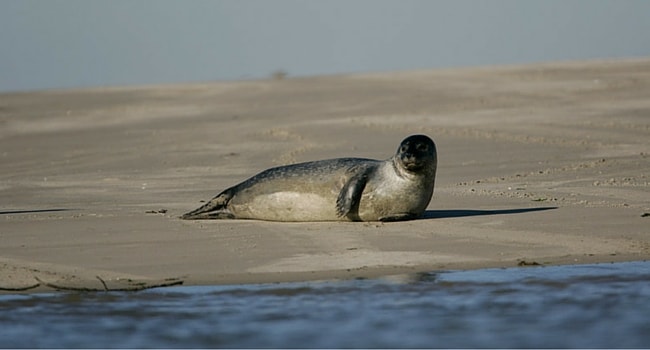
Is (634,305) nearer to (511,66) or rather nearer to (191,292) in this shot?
(191,292)

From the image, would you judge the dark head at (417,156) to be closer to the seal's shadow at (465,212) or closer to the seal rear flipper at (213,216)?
the seal's shadow at (465,212)

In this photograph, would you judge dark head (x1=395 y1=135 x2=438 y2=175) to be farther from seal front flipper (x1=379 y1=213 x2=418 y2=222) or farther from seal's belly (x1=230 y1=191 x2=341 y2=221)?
seal's belly (x1=230 y1=191 x2=341 y2=221)

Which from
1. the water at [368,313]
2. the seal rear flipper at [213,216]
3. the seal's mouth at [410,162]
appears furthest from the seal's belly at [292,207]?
the water at [368,313]

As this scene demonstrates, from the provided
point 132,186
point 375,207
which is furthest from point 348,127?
point 375,207

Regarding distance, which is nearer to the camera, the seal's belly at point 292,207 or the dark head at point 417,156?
the dark head at point 417,156

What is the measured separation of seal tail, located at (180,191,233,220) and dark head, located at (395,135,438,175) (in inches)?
50.7

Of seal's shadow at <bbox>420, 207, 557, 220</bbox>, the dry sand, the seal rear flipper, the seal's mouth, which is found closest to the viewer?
the dry sand

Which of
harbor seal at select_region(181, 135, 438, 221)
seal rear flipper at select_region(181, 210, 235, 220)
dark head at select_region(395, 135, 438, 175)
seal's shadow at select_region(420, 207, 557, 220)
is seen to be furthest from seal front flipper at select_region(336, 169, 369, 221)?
seal rear flipper at select_region(181, 210, 235, 220)

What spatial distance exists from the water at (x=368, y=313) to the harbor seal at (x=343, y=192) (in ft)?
6.30

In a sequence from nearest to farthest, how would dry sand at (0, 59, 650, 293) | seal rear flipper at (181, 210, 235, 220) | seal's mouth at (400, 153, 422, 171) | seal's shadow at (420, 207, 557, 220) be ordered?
dry sand at (0, 59, 650, 293) → seal's mouth at (400, 153, 422, 171) → seal's shadow at (420, 207, 557, 220) → seal rear flipper at (181, 210, 235, 220)

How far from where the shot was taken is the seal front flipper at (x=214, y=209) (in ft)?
31.6

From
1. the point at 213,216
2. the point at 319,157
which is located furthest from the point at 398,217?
the point at 319,157

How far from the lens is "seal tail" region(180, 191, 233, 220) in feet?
31.5

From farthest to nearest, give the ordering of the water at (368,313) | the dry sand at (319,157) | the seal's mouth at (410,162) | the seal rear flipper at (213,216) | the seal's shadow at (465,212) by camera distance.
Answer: the seal rear flipper at (213,216), the seal's shadow at (465,212), the seal's mouth at (410,162), the dry sand at (319,157), the water at (368,313)
